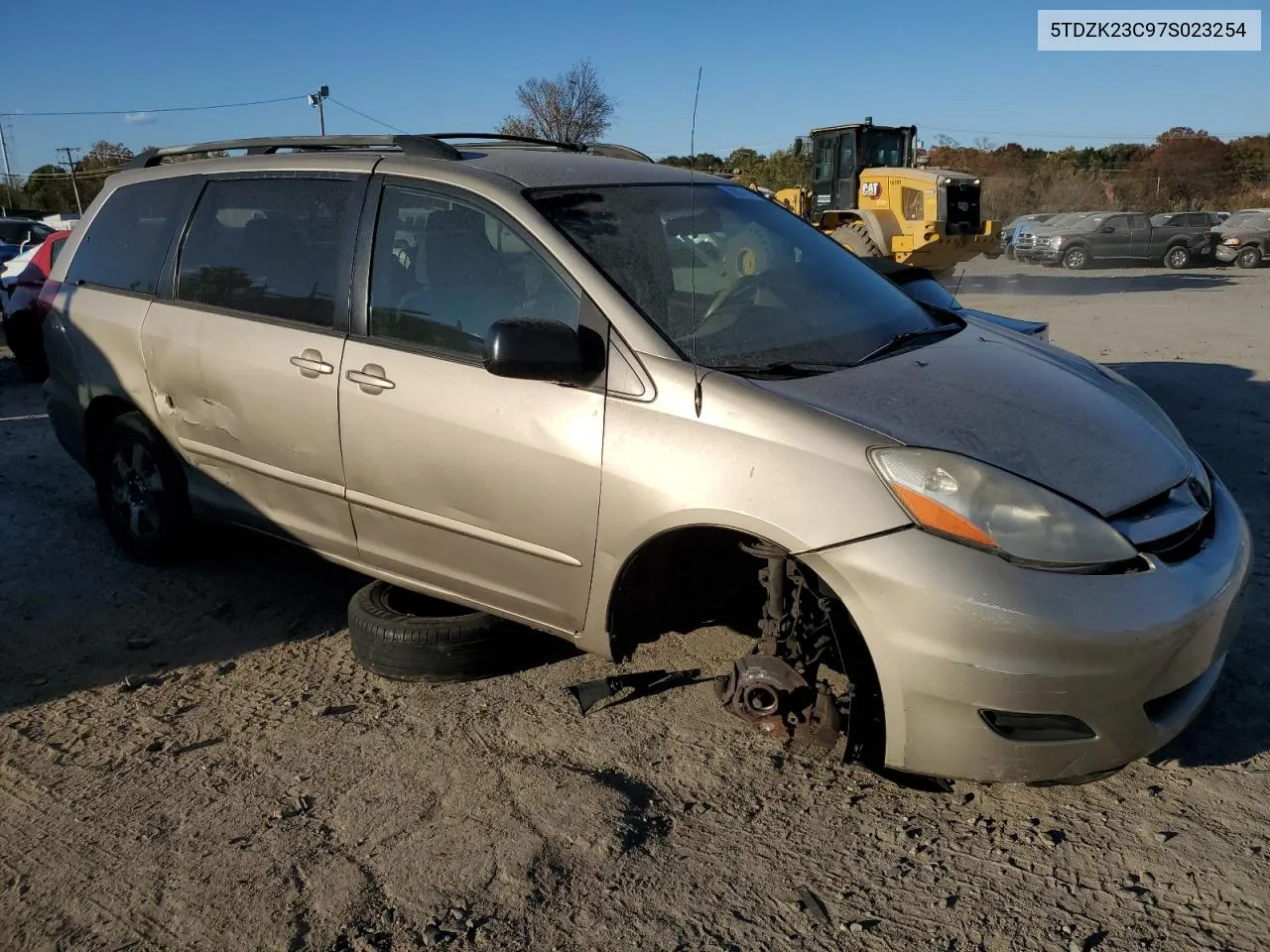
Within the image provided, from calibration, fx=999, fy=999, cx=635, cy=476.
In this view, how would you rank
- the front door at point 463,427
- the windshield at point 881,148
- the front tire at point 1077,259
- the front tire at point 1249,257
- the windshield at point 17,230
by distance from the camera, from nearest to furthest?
1. the front door at point 463,427
2. the windshield at point 881,148
3. the windshield at point 17,230
4. the front tire at point 1249,257
5. the front tire at point 1077,259

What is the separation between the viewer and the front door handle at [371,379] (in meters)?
3.48

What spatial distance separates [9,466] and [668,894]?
610 centimetres

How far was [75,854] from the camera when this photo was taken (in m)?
2.77

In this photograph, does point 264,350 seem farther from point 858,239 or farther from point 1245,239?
point 1245,239

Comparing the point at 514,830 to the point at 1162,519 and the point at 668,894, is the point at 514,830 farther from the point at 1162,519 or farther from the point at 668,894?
the point at 1162,519

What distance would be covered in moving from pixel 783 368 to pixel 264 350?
2046 mm

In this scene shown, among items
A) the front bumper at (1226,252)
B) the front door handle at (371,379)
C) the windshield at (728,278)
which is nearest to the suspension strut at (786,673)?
the windshield at (728,278)

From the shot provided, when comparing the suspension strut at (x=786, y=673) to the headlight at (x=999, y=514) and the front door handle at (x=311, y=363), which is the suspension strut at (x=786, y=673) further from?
the front door handle at (x=311, y=363)

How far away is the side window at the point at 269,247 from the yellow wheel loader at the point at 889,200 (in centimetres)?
1261

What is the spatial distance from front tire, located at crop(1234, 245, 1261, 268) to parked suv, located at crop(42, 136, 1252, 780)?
1117 inches

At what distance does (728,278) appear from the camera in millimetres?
3562

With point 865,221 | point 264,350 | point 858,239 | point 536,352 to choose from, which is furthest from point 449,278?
point 865,221

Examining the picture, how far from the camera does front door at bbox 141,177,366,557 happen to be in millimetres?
3734

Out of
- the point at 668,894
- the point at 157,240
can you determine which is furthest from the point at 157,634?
the point at 668,894
